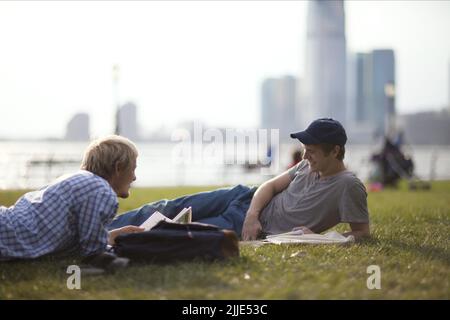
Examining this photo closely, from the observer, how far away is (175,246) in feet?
12.7

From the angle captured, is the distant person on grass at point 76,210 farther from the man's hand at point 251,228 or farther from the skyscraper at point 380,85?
the skyscraper at point 380,85

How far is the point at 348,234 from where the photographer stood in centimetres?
502

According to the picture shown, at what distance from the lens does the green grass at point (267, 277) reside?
3168mm


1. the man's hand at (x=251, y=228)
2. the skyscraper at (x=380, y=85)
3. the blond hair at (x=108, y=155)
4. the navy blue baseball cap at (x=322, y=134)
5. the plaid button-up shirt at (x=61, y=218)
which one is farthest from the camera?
the skyscraper at (x=380, y=85)

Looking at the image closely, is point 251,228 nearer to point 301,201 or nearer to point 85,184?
point 301,201

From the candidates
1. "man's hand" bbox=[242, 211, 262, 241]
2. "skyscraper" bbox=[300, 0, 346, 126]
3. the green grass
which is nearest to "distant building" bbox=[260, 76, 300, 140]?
"skyscraper" bbox=[300, 0, 346, 126]

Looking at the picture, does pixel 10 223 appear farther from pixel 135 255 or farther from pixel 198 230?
pixel 198 230

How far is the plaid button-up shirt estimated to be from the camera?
3771 mm

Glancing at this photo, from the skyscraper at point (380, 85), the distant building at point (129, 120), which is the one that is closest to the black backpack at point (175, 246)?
the skyscraper at point (380, 85)

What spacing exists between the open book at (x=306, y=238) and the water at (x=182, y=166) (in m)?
12.9

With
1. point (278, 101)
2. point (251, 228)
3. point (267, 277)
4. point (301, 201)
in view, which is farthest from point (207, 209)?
point (278, 101)

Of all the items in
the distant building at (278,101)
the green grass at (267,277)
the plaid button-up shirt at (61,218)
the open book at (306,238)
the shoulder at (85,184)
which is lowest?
the open book at (306,238)
